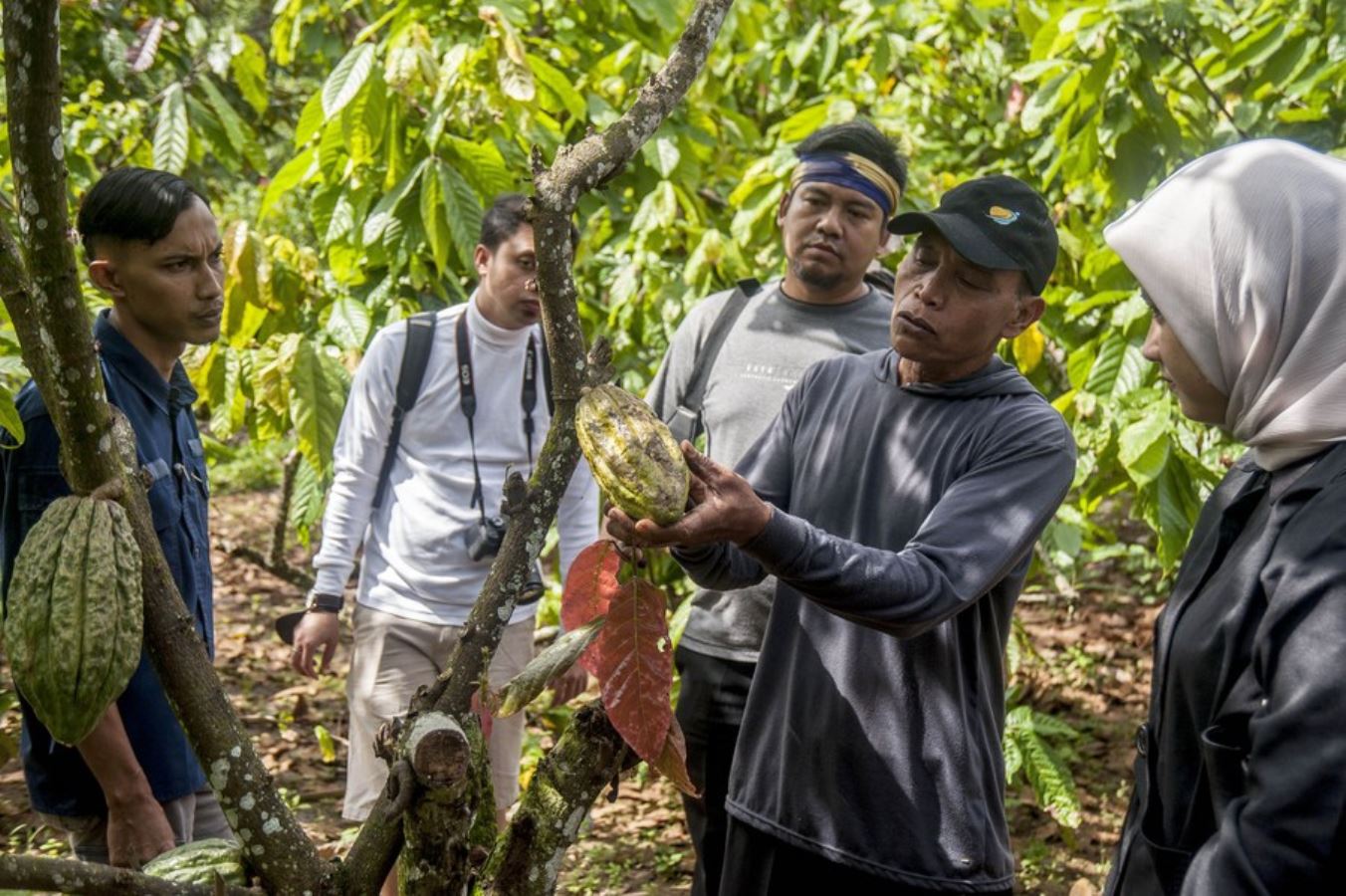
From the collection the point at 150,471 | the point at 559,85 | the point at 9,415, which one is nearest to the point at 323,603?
the point at 150,471

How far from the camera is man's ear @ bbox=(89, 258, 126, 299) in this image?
1.86m

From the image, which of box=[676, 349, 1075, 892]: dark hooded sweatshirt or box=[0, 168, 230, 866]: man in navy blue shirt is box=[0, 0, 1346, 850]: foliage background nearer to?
box=[0, 168, 230, 866]: man in navy blue shirt

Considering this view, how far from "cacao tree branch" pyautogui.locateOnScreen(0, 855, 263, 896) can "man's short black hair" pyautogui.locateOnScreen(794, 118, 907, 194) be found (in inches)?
71.7

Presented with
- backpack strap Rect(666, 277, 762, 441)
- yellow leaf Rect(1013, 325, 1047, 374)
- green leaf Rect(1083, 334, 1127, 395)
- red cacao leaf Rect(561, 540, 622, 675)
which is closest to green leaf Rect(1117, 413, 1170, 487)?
green leaf Rect(1083, 334, 1127, 395)

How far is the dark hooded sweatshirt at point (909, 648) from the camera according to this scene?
153cm

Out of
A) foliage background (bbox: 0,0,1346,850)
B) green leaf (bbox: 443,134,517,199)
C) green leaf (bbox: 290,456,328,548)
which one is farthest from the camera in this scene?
green leaf (bbox: 290,456,328,548)

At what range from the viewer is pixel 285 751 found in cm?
390

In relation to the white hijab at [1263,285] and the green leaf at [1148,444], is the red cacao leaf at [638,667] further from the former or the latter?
the green leaf at [1148,444]

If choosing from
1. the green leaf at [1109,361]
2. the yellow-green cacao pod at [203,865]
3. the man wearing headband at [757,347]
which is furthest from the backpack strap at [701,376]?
the yellow-green cacao pod at [203,865]

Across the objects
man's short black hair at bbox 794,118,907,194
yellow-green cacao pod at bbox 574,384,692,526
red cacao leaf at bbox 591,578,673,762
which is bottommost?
red cacao leaf at bbox 591,578,673,762

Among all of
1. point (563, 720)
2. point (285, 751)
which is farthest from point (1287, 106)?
point (285, 751)

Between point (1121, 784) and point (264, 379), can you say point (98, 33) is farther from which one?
point (1121, 784)

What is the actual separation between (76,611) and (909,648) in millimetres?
949

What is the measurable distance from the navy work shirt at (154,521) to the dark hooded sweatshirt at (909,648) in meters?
0.74
